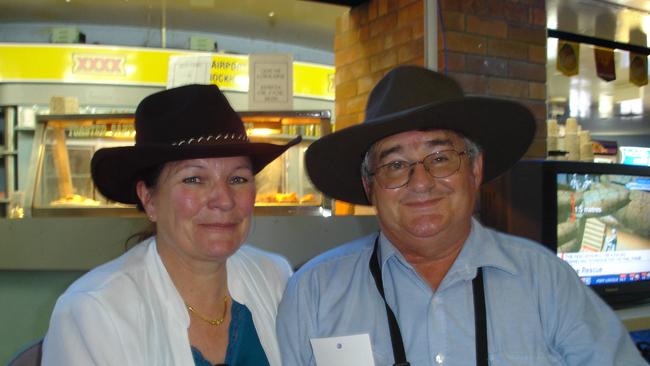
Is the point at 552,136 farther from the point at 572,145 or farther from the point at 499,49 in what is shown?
the point at 499,49

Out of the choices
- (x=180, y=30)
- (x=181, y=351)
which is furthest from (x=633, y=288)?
(x=180, y=30)

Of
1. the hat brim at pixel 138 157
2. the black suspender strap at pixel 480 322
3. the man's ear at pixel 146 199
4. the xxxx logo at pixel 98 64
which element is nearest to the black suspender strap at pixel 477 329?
the black suspender strap at pixel 480 322

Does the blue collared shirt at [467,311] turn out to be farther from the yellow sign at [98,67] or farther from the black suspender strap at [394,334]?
the yellow sign at [98,67]

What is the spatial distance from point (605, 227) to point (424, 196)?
5.67 ft

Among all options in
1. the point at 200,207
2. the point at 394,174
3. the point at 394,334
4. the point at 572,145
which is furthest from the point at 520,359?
the point at 572,145

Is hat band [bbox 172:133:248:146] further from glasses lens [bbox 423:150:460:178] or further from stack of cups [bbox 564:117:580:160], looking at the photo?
stack of cups [bbox 564:117:580:160]

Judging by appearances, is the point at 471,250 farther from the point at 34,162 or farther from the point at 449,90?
the point at 34,162

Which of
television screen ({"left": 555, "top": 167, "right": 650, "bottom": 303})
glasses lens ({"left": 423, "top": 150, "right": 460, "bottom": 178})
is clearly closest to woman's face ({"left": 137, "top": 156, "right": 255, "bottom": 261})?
glasses lens ({"left": 423, "top": 150, "right": 460, "bottom": 178})

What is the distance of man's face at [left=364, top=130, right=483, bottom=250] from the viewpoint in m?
1.56

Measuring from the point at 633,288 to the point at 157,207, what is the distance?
241 centimetres

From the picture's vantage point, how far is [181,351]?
5.03 ft

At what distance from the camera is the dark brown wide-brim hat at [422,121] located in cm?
153

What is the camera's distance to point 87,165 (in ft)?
13.5

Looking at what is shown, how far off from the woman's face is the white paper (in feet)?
1.23
